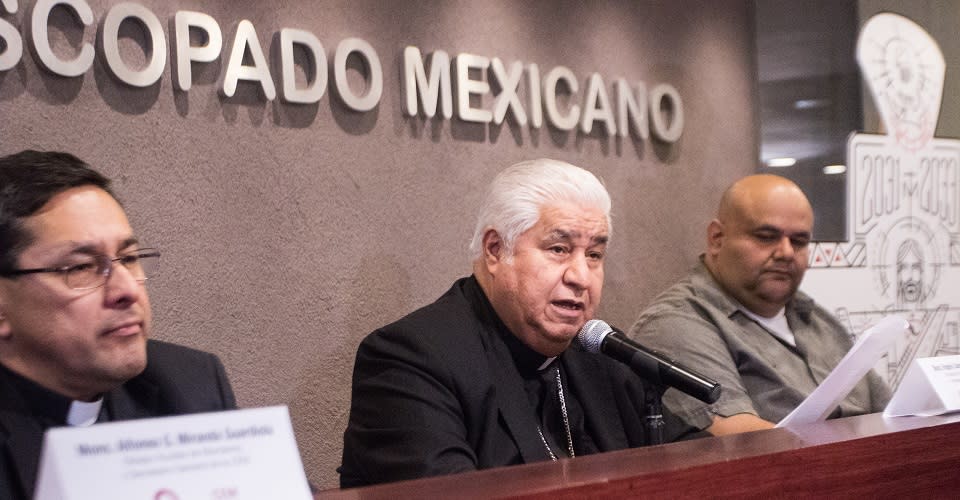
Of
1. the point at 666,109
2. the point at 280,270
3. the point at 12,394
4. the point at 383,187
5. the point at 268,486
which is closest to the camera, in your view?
the point at 268,486

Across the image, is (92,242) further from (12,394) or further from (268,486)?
(268,486)

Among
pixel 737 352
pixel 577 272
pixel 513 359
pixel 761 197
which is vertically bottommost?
pixel 737 352

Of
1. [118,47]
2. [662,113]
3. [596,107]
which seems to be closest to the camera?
[118,47]

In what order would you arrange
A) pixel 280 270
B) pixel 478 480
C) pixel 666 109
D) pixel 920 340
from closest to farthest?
pixel 478 480, pixel 280 270, pixel 666 109, pixel 920 340

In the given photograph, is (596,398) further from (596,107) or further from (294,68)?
(596,107)

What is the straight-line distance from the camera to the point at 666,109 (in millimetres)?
4301

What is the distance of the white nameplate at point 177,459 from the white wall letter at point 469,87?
2499mm

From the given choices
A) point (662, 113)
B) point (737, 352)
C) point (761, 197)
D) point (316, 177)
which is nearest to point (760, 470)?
point (737, 352)

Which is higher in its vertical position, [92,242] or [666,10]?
[666,10]

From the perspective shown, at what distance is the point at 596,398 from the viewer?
2.74 metres

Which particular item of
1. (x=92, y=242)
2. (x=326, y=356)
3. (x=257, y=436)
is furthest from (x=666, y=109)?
(x=257, y=436)

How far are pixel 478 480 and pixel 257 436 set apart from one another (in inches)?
16.4

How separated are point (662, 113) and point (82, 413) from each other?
2.88 m

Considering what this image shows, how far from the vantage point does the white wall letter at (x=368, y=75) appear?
3283mm
